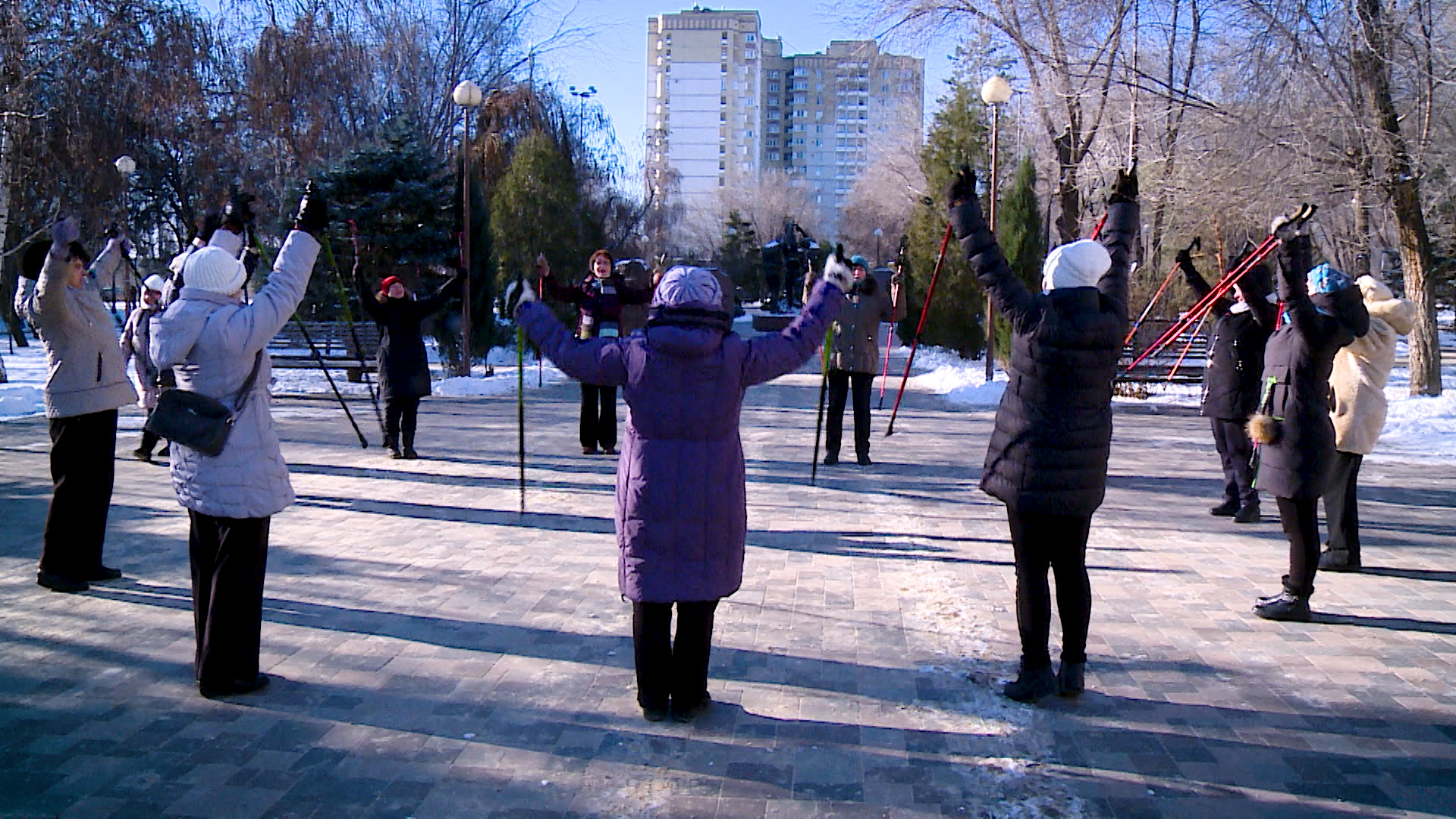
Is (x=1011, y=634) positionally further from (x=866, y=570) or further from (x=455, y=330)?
(x=455, y=330)

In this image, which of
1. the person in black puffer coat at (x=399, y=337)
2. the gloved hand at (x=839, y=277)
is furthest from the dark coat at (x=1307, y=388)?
the person in black puffer coat at (x=399, y=337)

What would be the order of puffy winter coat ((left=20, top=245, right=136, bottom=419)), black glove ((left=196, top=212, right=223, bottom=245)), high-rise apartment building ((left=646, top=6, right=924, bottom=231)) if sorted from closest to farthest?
1. puffy winter coat ((left=20, top=245, right=136, bottom=419))
2. black glove ((left=196, top=212, right=223, bottom=245))
3. high-rise apartment building ((left=646, top=6, right=924, bottom=231))

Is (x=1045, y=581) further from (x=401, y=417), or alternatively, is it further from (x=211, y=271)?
(x=401, y=417)

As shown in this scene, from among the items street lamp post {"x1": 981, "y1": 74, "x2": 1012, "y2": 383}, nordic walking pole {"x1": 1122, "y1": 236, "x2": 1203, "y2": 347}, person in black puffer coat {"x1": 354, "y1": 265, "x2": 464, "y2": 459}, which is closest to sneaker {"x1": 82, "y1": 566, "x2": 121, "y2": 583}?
person in black puffer coat {"x1": 354, "y1": 265, "x2": 464, "y2": 459}

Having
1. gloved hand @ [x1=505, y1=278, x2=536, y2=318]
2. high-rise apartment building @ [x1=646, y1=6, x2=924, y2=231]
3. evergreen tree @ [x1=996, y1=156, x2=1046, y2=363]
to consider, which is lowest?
gloved hand @ [x1=505, y1=278, x2=536, y2=318]

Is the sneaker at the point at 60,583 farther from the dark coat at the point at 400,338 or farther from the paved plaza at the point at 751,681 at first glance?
the dark coat at the point at 400,338

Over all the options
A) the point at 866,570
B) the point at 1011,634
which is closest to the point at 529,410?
the point at 866,570

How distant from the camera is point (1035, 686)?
422cm

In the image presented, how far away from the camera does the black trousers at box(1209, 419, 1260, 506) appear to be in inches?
310

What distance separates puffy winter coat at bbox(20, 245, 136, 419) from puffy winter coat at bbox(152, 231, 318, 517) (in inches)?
64.9

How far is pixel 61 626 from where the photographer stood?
5035 mm

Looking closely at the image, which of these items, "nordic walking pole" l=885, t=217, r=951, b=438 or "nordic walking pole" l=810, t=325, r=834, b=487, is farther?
"nordic walking pole" l=885, t=217, r=951, b=438

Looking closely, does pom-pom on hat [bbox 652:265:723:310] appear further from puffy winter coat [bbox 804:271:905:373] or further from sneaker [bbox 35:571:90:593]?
puffy winter coat [bbox 804:271:905:373]

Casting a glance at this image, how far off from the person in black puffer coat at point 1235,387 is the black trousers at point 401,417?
674 centimetres
